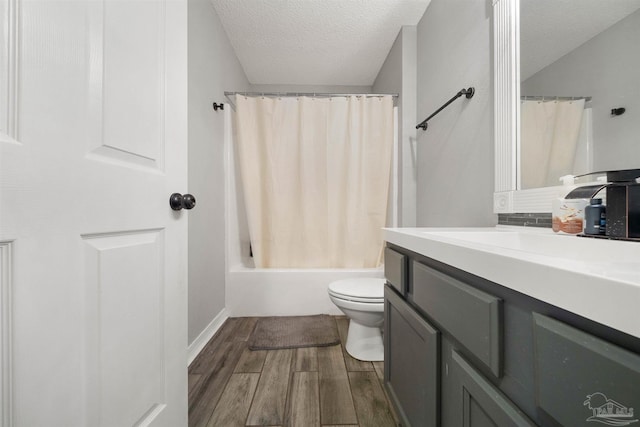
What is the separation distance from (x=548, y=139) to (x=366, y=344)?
130 centimetres

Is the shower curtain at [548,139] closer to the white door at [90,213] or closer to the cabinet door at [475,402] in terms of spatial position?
the cabinet door at [475,402]

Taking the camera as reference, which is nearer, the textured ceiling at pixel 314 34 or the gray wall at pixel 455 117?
the gray wall at pixel 455 117

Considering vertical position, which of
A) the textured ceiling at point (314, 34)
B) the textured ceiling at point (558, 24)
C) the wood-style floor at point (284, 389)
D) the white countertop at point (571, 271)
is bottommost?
the wood-style floor at point (284, 389)

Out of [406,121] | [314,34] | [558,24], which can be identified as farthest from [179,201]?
[314,34]

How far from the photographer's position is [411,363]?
0.82 m

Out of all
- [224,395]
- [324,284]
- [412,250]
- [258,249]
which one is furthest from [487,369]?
[258,249]

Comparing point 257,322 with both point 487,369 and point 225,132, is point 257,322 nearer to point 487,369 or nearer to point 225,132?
point 225,132

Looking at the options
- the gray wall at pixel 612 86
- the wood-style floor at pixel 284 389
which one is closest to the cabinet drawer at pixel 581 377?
the gray wall at pixel 612 86

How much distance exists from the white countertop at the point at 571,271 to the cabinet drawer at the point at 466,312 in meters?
0.05

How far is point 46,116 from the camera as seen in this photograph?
0.43 metres

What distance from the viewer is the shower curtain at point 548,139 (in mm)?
839

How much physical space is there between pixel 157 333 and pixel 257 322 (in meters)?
1.33

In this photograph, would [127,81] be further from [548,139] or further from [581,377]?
[548,139]

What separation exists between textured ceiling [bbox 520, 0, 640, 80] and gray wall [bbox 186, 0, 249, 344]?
159cm
